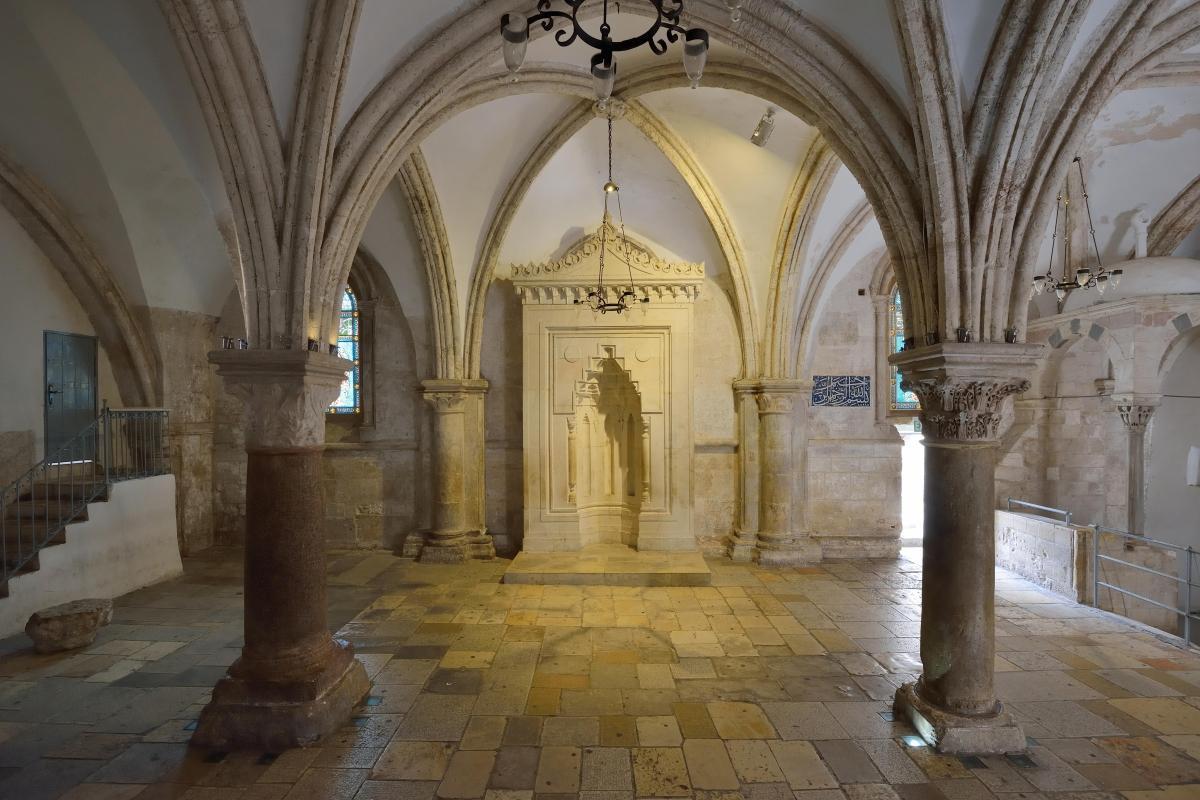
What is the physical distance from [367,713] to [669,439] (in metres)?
5.30

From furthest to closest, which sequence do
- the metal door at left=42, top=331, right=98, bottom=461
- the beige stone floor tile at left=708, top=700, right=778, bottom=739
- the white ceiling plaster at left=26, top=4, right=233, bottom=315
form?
the metal door at left=42, top=331, right=98, bottom=461 < the white ceiling plaster at left=26, top=4, right=233, bottom=315 < the beige stone floor tile at left=708, top=700, right=778, bottom=739

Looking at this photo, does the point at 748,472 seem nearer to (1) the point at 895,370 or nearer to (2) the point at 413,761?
(1) the point at 895,370

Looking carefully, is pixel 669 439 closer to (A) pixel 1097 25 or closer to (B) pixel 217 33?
(A) pixel 1097 25

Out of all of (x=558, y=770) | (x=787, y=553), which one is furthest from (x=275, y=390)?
(x=787, y=553)

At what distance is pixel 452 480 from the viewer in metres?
8.71

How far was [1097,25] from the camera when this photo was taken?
152 inches

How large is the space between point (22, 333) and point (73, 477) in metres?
1.90

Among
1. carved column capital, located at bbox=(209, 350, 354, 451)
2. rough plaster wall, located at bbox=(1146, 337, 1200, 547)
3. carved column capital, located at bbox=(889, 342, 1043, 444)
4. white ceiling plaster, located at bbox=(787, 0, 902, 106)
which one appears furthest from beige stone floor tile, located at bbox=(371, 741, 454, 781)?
rough plaster wall, located at bbox=(1146, 337, 1200, 547)

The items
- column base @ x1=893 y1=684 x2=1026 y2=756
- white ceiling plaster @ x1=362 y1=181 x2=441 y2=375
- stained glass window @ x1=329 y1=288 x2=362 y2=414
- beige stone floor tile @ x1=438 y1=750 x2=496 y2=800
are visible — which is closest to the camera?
beige stone floor tile @ x1=438 y1=750 x2=496 y2=800

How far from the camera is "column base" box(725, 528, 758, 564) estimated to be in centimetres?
881

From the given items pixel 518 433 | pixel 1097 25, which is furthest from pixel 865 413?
pixel 1097 25

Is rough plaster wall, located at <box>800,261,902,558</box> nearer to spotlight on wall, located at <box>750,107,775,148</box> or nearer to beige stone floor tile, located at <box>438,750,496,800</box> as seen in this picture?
spotlight on wall, located at <box>750,107,775,148</box>

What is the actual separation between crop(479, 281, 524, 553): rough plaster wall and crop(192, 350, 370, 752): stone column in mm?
4836

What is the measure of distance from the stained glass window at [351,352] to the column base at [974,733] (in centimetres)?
855
